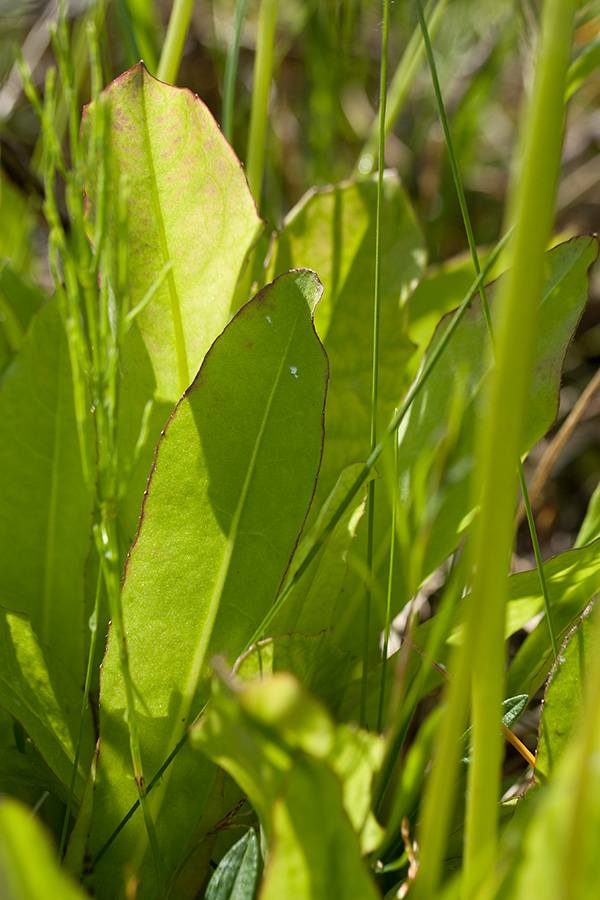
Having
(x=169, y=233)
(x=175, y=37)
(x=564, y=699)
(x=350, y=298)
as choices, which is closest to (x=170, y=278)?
(x=169, y=233)

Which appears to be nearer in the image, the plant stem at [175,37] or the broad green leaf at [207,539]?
the broad green leaf at [207,539]

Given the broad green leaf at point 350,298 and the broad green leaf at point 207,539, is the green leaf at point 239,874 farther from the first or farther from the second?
the broad green leaf at point 350,298

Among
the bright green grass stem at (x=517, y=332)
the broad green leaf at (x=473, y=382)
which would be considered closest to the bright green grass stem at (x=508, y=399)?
the bright green grass stem at (x=517, y=332)

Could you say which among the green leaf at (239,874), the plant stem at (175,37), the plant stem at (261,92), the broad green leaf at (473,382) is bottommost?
the green leaf at (239,874)

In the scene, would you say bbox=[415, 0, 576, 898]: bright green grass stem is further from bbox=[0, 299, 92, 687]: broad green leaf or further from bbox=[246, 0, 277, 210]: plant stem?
bbox=[246, 0, 277, 210]: plant stem

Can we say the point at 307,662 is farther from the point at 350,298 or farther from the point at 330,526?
the point at 350,298

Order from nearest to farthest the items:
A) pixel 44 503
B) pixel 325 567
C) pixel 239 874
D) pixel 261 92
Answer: pixel 239 874 → pixel 325 567 → pixel 44 503 → pixel 261 92

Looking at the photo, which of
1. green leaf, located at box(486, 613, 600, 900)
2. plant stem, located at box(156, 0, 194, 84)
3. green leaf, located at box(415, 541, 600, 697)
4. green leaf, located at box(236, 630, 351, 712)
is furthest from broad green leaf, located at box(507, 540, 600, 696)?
plant stem, located at box(156, 0, 194, 84)

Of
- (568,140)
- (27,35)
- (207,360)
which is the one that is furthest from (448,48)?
(207,360)
